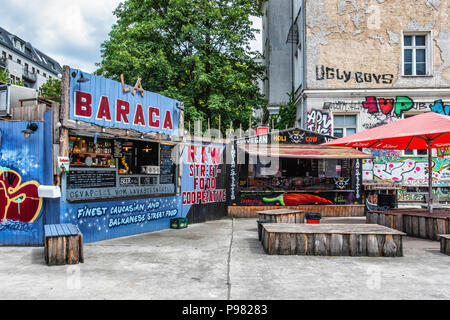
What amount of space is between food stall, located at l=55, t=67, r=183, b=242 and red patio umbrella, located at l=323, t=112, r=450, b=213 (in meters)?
4.97

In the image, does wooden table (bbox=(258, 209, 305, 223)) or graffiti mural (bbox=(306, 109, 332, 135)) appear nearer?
wooden table (bbox=(258, 209, 305, 223))

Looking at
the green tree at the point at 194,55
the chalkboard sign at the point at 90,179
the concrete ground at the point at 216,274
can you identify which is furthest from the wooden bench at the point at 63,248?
the green tree at the point at 194,55

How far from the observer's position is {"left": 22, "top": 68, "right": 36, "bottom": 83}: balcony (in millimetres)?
52888

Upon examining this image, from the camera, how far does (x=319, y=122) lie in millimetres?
16047

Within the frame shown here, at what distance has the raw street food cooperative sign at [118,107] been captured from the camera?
8.16m

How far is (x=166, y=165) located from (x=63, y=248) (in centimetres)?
503

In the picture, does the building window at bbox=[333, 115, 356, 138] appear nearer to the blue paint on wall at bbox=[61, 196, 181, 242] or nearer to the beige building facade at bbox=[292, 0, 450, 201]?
the beige building facade at bbox=[292, 0, 450, 201]

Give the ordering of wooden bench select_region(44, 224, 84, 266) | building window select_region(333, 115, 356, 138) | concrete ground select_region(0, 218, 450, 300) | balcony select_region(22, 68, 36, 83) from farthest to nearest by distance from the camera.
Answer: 1. balcony select_region(22, 68, 36, 83)
2. building window select_region(333, 115, 356, 138)
3. wooden bench select_region(44, 224, 84, 266)
4. concrete ground select_region(0, 218, 450, 300)

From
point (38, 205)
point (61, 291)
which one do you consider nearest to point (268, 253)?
point (61, 291)

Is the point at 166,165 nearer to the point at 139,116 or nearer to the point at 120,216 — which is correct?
the point at 139,116

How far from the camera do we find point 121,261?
6.71m

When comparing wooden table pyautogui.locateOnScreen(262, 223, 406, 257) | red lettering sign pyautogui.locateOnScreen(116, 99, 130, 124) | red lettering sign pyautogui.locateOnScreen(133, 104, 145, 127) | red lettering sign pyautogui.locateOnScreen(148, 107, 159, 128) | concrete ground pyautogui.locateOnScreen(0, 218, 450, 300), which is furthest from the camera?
red lettering sign pyautogui.locateOnScreen(148, 107, 159, 128)

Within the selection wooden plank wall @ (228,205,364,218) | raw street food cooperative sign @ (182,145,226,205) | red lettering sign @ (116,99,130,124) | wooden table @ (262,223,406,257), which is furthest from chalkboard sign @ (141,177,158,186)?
wooden table @ (262,223,406,257)

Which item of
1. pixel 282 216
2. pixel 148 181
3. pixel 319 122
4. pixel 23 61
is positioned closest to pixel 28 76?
pixel 23 61
